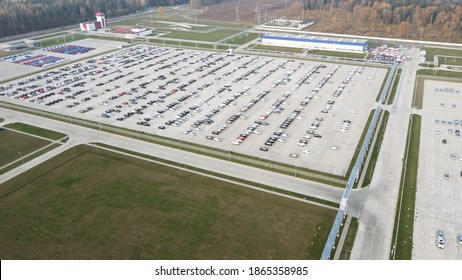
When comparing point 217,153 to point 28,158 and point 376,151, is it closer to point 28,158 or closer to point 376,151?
point 376,151

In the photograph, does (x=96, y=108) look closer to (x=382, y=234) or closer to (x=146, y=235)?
(x=146, y=235)

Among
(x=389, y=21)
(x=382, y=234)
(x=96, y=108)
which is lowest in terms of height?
(x=382, y=234)

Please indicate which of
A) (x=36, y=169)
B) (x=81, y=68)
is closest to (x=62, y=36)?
(x=81, y=68)

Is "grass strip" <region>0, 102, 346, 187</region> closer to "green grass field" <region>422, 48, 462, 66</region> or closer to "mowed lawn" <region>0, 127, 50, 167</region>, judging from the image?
"mowed lawn" <region>0, 127, 50, 167</region>

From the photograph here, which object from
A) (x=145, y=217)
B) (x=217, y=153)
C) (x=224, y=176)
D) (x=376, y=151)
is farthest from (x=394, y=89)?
(x=145, y=217)

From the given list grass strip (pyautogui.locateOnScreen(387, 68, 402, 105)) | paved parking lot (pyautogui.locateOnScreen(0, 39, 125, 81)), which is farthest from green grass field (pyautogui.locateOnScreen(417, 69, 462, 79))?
paved parking lot (pyautogui.locateOnScreen(0, 39, 125, 81))

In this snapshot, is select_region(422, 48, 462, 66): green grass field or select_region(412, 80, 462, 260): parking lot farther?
select_region(422, 48, 462, 66): green grass field

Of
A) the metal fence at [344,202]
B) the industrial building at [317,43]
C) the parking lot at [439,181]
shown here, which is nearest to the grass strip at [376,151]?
the metal fence at [344,202]
